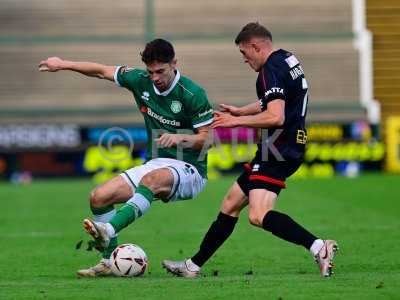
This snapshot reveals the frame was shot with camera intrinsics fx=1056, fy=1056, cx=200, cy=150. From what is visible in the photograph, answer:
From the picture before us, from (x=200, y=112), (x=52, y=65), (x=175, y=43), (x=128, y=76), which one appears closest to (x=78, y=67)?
(x=52, y=65)

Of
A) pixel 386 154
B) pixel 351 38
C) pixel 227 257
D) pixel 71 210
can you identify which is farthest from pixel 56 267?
pixel 351 38

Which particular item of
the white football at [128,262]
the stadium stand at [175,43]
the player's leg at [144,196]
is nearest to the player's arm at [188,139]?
the player's leg at [144,196]

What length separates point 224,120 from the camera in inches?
312

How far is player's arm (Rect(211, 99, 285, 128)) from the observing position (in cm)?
782

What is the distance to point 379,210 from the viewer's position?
1501cm

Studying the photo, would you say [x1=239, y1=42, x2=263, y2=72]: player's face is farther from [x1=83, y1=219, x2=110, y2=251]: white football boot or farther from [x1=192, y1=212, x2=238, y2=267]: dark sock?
[x1=83, y1=219, x2=110, y2=251]: white football boot

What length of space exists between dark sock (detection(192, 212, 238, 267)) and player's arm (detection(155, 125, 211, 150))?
2.03 feet

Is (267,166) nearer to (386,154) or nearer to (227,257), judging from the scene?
(227,257)

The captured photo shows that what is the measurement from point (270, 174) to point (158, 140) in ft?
2.98

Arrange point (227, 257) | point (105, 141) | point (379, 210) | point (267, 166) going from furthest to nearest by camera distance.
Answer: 1. point (105, 141)
2. point (379, 210)
3. point (227, 257)
4. point (267, 166)

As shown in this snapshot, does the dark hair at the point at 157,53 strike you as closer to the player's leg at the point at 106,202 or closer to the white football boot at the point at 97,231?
the player's leg at the point at 106,202

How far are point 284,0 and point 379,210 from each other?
13155mm

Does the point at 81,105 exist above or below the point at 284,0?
below

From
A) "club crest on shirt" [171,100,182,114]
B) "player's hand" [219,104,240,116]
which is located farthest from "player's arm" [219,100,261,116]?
"club crest on shirt" [171,100,182,114]
